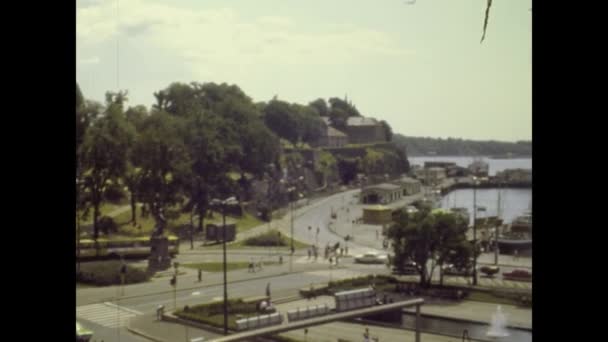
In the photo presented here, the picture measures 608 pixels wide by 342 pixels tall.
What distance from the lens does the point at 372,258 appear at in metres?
7.62

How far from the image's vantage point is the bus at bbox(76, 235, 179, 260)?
8.03 m

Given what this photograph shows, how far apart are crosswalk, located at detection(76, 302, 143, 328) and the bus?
→ 1.42m

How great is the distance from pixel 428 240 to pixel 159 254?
322cm

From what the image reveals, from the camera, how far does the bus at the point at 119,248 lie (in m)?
8.03

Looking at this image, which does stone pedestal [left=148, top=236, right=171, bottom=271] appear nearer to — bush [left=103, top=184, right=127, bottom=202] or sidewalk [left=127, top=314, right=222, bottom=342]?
bush [left=103, top=184, right=127, bottom=202]

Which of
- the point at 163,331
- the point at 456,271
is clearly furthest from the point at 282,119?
the point at 163,331

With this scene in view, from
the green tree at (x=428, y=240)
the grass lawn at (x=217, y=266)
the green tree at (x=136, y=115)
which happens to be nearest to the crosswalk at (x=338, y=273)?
the green tree at (x=428, y=240)

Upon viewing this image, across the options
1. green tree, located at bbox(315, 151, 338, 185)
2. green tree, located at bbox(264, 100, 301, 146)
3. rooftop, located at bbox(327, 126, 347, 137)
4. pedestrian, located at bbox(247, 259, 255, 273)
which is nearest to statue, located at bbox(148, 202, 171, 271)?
pedestrian, located at bbox(247, 259, 255, 273)
